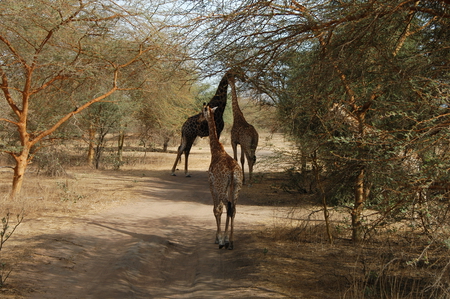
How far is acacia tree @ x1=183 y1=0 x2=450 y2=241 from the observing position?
5.12 meters

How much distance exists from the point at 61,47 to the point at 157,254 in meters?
6.45

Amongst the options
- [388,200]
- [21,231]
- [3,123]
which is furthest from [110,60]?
[388,200]

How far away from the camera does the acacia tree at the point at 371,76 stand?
5.12 m

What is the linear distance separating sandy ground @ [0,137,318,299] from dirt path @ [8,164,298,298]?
14 mm

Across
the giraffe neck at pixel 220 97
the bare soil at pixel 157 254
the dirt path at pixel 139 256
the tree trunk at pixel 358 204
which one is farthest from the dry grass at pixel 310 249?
the giraffe neck at pixel 220 97

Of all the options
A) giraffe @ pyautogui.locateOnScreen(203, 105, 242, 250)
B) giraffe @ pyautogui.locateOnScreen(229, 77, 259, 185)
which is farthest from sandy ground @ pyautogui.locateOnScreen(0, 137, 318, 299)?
giraffe @ pyautogui.locateOnScreen(229, 77, 259, 185)

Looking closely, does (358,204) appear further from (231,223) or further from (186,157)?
(186,157)

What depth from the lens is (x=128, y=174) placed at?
19016 millimetres

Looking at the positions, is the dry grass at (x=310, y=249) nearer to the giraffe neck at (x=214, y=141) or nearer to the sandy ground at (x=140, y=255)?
the sandy ground at (x=140, y=255)

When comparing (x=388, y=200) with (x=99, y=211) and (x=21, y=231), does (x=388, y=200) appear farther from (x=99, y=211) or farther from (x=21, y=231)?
(x=99, y=211)

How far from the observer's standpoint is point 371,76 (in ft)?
22.4

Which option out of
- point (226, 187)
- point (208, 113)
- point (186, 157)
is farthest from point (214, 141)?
point (186, 157)

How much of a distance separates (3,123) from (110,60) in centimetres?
427

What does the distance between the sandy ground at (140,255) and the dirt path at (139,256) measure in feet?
0.04
